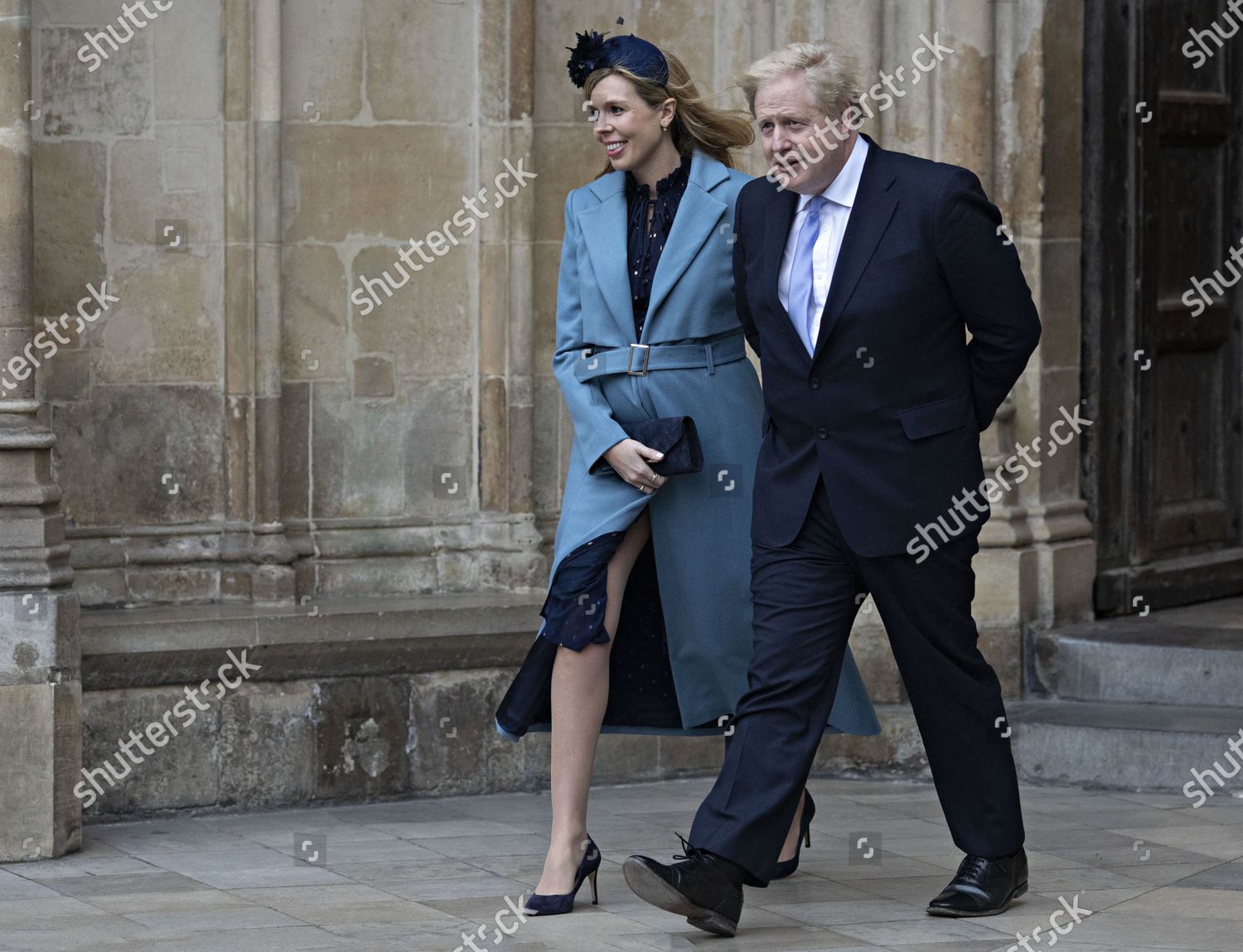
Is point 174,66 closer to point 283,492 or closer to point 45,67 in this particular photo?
point 45,67

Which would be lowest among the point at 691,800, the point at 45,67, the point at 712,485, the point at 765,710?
the point at 691,800

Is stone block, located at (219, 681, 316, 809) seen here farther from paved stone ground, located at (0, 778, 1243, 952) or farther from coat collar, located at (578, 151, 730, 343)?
coat collar, located at (578, 151, 730, 343)

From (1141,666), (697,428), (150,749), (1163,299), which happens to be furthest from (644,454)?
(1163,299)

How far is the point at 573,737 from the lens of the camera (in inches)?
197

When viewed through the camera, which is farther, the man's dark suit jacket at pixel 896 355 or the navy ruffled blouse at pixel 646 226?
the navy ruffled blouse at pixel 646 226

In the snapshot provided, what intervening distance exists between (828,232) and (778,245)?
110 millimetres

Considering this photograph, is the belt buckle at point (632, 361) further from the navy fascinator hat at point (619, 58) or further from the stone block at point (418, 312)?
the stone block at point (418, 312)

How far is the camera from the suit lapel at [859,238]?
→ 4.77 meters

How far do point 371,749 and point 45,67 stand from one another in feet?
6.97

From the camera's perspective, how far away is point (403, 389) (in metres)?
→ 6.88

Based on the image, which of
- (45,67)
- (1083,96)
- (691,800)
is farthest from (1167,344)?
(45,67)

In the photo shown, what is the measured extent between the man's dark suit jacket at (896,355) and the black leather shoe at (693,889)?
0.70 meters

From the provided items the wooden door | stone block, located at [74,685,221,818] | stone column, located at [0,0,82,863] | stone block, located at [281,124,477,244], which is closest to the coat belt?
stone column, located at [0,0,82,863]

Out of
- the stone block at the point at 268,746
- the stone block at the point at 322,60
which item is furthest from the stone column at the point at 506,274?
the stone block at the point at 268,746
